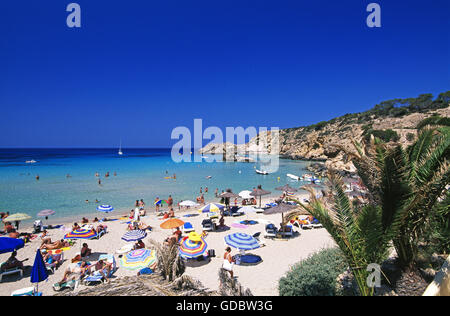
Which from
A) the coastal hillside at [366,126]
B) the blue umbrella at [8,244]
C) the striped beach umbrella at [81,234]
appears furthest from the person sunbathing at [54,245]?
the coastal hillside at [366,126]

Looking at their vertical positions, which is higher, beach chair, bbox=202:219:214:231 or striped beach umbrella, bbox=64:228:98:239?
striped beach umbrella, bbox=64:228:98:239

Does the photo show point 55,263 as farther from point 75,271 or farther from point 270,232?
point 270,232

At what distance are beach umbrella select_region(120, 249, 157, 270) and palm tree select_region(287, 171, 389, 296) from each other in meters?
5.98

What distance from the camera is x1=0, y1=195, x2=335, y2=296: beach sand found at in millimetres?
7598

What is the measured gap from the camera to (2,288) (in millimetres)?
7781

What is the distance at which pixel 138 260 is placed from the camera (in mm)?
8164

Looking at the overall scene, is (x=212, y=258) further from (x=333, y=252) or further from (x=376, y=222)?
(x=376, y=222)

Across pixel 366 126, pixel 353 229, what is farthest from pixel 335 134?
pixel 353 229

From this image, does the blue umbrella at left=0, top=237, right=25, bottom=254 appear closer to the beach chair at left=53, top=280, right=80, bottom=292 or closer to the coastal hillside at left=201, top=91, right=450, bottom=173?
the beach chair at left=53, top=280, right=80, bottom=292

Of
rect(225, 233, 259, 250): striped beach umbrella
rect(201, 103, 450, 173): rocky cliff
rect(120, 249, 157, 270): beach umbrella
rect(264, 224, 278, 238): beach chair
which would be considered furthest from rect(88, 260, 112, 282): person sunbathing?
rect(201, 103, 450, 173): rocky cliff

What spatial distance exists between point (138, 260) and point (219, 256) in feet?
10.7

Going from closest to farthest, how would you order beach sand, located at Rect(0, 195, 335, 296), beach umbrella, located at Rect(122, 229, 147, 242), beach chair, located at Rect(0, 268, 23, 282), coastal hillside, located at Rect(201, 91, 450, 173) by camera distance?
beach sand, located at Rect(0, 195, 335, 296), beach chair, located at Rect(0, 268, 23, 282), beach umbrella, located at Rect(122, 229, 147, 242), coastal hillside, located at Rect(201, 91, 450, 173)
